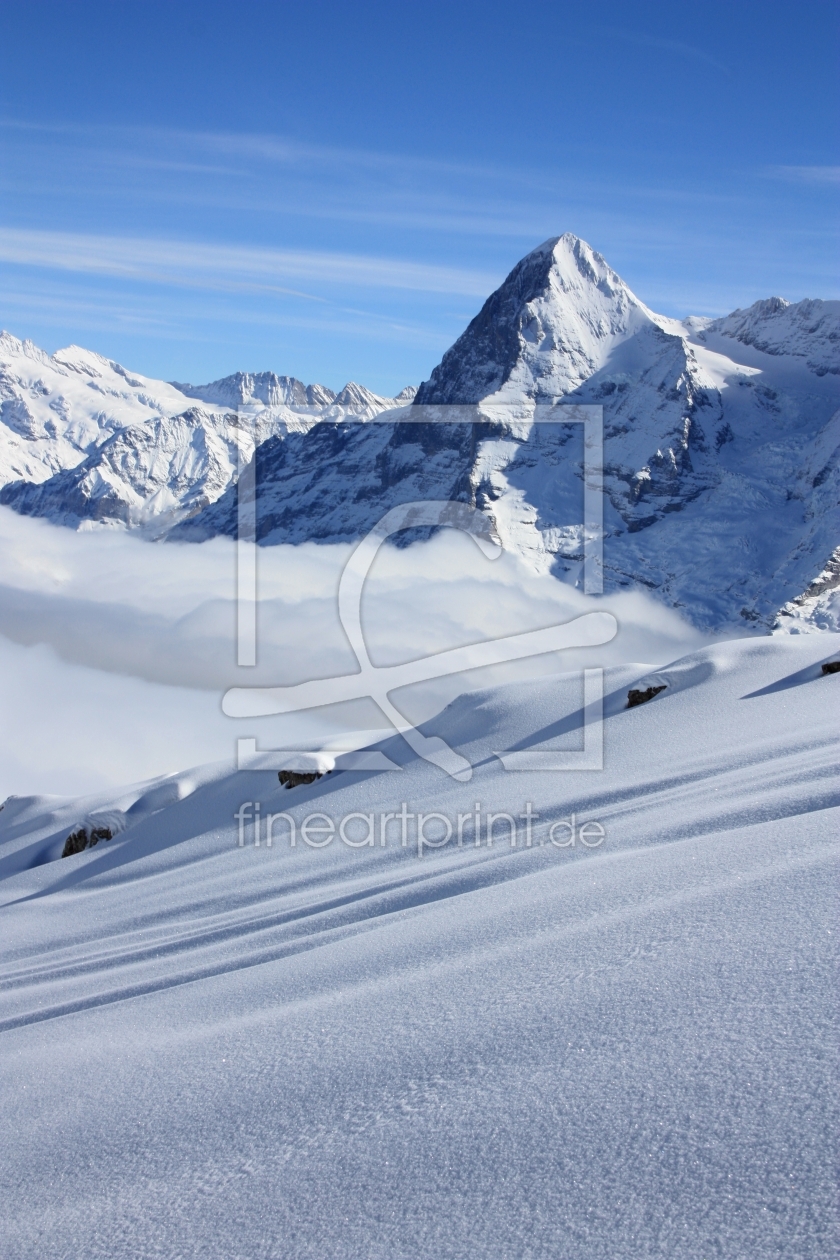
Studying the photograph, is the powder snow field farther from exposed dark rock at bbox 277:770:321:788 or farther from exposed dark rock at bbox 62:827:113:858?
exposed dark rock at bbox 62:827:113:858

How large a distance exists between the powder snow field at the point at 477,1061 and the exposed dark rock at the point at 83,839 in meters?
6.71

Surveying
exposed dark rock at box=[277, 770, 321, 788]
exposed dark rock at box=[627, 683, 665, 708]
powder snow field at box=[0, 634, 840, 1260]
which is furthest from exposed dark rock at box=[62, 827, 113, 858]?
exposed dark rock at box=[627, 683, 665, 708]

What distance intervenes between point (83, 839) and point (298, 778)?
Answer: 351 cm

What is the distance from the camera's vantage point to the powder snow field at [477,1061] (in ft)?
6.77

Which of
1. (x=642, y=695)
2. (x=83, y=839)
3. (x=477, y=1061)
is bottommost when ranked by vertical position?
(x=83, y=839)

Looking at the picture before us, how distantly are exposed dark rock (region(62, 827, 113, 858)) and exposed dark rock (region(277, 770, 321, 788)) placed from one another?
285cm

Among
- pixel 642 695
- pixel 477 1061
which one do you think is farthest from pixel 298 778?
pixel 477 1061

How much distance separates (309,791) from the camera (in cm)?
1194

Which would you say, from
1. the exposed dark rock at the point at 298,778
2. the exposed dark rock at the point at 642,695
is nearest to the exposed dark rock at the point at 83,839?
the exposed dark rock at the point at 298,778

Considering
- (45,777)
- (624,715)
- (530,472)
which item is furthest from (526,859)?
(530,472)

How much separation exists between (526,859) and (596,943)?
2.47 metres

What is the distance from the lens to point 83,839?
528 inches

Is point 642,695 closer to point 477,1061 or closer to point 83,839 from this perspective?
point 83,839

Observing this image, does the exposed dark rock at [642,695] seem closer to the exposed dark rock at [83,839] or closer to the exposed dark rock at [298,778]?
the exposed dark rock at [298,778]
